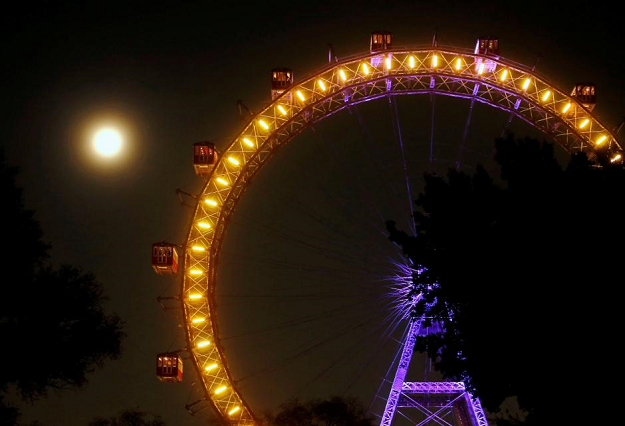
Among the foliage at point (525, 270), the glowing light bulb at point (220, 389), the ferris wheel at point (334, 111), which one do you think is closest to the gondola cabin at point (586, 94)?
the ferris wheel at point (334, 111)

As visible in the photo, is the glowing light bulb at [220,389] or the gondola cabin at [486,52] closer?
the glowing light bulb at [220,389]

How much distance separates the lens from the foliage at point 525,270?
13.4 meters

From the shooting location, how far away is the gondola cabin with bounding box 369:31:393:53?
29.3 m

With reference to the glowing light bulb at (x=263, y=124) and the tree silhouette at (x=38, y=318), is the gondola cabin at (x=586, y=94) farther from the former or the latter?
the tree silhouette at (x=38, y=318)

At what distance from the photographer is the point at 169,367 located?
2711 centimetres

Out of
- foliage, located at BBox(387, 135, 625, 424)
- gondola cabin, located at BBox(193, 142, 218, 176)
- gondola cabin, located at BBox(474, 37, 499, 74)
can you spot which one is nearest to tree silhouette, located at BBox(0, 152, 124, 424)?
foliage, located at BBox(387, 135, 625, 424)

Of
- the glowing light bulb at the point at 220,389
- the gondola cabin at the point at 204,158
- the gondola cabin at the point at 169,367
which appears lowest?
the glowing light bulb at the point at 220,389

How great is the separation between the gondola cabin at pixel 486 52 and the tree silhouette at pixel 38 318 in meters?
17.8

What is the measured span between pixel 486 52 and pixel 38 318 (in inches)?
787

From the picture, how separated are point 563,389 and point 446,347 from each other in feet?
9.07

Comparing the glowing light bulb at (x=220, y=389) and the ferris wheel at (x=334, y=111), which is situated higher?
the ferris wheel at (x=334, y=111)

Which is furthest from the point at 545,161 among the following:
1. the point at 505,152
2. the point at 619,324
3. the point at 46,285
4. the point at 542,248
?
the point at 46,285

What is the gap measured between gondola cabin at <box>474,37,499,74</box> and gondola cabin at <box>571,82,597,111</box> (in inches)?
129

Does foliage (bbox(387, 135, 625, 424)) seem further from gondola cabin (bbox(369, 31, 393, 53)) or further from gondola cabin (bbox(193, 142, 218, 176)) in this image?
gondola cabin (bbox(369, 31, 393, 53))
